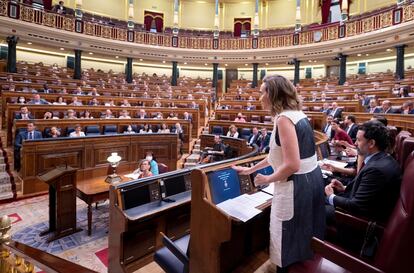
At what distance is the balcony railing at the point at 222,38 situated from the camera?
9950 mm

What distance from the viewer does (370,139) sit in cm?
158

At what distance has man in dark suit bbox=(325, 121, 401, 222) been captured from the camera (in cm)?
142

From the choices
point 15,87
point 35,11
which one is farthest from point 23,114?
point 35,11

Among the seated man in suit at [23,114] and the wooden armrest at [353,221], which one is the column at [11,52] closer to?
the seated man in suit at [23,114]

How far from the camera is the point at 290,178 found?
1315mm

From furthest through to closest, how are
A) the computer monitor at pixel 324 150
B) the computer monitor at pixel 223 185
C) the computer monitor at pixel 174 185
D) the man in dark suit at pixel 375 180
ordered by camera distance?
the computer monitor at pixel 324 150, the computer monitor at pixel 174 185, the computer monitor at pixel 223 185, the man in dark suit at pixel 375 180

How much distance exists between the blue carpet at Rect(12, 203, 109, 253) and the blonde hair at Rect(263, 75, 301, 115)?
286cm

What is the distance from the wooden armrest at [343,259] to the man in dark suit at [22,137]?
5163 mm

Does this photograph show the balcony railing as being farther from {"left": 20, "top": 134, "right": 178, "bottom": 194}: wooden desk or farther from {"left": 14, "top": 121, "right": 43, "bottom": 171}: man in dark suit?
{"left": 20, "top": 134, "right": 178, "bottom": 194}: wooden desk

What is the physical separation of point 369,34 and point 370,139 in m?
11.5

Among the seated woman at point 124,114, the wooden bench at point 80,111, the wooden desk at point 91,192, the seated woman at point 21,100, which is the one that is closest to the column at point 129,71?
the wooden bench at point 80,111

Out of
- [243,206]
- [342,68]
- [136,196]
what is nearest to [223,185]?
[243,206]

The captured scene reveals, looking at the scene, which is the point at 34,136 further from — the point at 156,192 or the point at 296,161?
the point at 296,161

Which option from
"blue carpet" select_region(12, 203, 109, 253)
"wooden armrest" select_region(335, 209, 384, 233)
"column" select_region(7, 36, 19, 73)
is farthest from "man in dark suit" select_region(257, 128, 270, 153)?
"column" select_region(7, 36, 19, 73)
